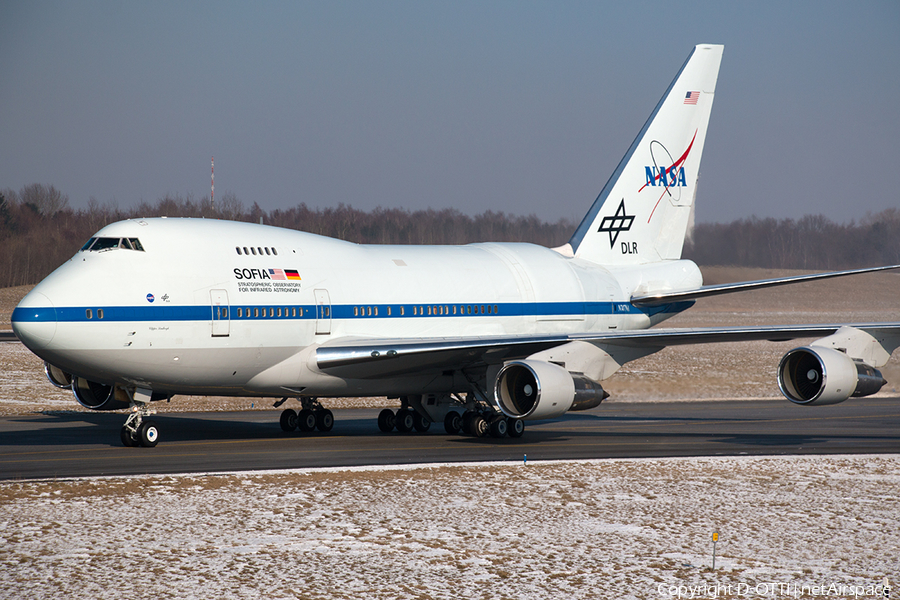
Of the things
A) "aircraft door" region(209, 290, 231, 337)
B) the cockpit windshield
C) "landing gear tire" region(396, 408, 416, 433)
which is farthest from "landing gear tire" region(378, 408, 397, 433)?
the cockpit windshield

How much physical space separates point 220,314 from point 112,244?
283 centimetres

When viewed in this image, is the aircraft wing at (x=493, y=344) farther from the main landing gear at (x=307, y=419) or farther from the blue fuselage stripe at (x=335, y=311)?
the main landing gear at (x=307, y=419)

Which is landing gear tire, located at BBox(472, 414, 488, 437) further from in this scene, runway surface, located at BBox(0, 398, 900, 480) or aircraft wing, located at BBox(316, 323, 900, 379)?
aircraft wing, located at BBox(316, 323, 900, 379)

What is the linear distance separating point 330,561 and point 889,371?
777 inches

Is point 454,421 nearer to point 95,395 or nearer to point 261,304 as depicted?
point 261,304

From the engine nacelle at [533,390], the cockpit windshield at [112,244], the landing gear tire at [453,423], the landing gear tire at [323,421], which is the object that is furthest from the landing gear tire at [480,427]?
the cockpit windshield at [112,244]

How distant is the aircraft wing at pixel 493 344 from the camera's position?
22266 mm

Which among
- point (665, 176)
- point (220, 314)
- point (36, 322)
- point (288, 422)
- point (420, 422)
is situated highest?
point (665, 176)

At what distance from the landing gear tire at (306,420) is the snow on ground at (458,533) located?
309 inches

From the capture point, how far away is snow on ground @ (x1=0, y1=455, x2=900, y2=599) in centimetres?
1089

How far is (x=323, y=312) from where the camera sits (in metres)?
23.5

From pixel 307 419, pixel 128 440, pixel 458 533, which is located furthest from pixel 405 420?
pixel 458 533

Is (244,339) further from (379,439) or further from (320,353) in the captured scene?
(379,439)

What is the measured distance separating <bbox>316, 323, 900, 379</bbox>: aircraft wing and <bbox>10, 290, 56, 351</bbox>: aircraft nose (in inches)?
246
